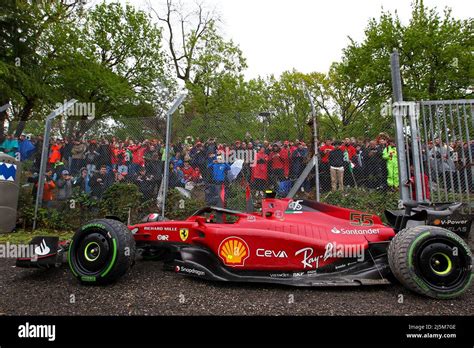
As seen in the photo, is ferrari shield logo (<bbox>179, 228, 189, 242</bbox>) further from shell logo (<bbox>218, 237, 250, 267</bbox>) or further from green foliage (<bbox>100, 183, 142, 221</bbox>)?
green foliage (<bbox>100, 183, 142, 221</bbox>)

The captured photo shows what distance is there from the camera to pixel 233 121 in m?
8.41

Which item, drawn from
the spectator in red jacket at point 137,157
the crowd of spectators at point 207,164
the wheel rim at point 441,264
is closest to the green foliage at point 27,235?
Answer: the crowd of spectators at point 207,164

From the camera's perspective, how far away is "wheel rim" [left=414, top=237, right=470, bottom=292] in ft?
13.2

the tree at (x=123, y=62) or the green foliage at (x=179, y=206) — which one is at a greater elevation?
the tree at (x=123, y=62)

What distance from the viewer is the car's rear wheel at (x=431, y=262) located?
4.00 meters

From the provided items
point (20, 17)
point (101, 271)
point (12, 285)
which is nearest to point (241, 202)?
point (101, 271)

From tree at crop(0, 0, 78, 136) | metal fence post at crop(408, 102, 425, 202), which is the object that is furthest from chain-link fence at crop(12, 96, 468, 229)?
tree at crop(0, 0, 78, 136)

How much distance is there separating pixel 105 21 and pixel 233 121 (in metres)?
25.5

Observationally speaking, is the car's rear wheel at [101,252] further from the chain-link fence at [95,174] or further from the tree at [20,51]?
the tree at [20,51]

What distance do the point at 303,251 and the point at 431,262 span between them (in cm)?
141

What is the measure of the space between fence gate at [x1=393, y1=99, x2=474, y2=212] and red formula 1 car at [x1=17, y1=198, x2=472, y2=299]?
1.87 meters
